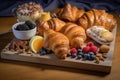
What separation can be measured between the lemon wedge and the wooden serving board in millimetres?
27

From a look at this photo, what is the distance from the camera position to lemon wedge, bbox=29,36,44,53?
83 cm

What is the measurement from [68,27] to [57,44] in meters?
0.12

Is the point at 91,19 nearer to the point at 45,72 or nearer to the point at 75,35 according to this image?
the point at 75,35

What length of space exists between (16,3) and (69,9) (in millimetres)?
376

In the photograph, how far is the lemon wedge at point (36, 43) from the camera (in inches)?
32.6

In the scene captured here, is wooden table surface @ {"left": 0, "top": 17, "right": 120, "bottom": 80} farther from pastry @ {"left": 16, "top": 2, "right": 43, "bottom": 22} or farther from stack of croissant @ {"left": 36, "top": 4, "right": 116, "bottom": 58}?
pastry @ {"left": 16, "top": 2, "right": 43, "bottom": 22}

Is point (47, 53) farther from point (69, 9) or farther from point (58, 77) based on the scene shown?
point (69, 9)

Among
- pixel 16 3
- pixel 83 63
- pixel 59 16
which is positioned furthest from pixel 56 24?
pixel 16 3

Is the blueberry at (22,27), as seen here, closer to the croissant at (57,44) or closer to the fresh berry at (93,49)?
the croissant at (57,44)

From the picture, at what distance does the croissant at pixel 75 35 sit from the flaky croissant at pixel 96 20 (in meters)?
0.06

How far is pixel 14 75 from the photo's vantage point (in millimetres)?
746

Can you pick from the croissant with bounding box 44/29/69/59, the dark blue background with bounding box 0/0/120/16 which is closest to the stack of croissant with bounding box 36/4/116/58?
the croissant with bounding box 44/29/69/59

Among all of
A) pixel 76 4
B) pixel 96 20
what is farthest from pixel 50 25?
pixel 76 4

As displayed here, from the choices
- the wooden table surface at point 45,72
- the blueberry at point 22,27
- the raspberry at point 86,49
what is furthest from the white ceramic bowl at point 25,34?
the raspberry at point 86,49
